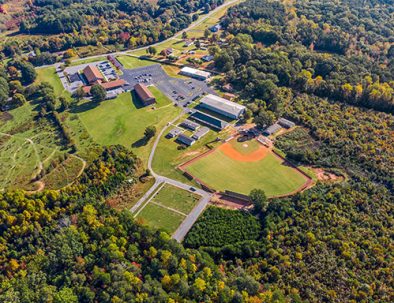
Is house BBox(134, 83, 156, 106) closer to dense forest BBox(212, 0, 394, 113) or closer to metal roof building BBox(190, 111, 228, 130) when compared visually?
metal roof building BBox(190, 111, 228, 130)

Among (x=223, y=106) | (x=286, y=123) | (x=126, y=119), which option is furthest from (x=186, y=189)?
(x=286, y=123)

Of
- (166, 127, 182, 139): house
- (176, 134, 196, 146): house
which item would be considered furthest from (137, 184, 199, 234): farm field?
(166, 127, 182, 139): house

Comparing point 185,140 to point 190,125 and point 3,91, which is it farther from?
point 3,91

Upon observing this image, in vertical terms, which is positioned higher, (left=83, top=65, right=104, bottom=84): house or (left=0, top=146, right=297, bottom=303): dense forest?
(left=83, top=65, right=104, bottom=84): house

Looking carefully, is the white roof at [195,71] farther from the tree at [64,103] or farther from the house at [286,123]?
the tree at [64,103]

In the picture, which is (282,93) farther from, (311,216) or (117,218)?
(117,218)

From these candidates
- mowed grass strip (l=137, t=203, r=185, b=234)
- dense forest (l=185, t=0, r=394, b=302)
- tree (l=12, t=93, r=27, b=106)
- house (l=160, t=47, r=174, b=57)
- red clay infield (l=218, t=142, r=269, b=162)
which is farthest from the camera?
house (l=160, t=47, r=174, b=57)
